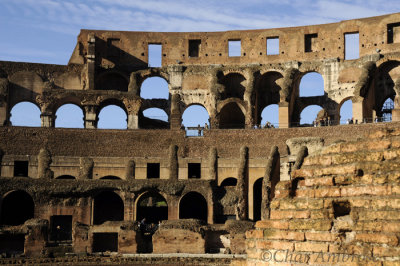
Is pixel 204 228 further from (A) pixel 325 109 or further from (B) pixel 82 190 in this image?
(A) pixel 325 109

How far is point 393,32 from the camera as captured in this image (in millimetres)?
45281

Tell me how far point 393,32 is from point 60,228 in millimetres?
27067

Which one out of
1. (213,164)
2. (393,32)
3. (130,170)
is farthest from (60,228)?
(393,32)

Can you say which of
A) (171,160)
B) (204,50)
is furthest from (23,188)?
Result: (204,50)

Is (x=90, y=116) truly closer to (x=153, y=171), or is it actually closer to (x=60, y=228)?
(x=153, y=171)

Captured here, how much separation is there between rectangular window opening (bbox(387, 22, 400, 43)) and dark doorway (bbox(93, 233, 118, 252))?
995 inches

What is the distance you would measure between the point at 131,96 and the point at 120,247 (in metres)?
15.5

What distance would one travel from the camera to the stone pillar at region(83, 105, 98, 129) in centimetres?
4334

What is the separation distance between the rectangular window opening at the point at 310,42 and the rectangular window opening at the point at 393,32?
17.5 feet

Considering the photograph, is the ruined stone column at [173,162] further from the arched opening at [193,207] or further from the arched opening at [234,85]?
the arched opening at [234,85]

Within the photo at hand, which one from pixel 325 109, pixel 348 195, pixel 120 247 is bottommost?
pixel 120 247

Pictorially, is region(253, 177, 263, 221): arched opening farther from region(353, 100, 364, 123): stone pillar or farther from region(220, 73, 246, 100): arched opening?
region(220, 73, 246, 100): arched opening

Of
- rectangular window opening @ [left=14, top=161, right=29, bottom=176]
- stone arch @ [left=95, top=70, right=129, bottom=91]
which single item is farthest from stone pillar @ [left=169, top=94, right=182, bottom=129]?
rectangular window opening @ [left=14, top=161, right=29, bottom=176]

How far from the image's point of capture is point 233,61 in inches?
1917
